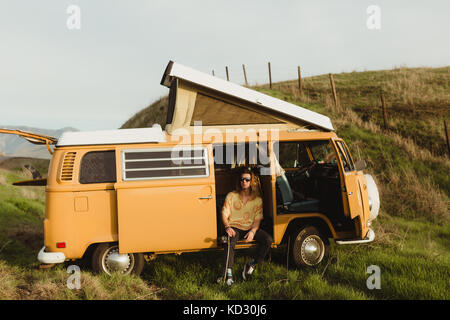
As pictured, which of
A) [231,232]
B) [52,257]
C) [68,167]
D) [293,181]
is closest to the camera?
[52,257]

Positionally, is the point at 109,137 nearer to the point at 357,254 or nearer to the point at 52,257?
the point at 52,257

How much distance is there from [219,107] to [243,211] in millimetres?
1715

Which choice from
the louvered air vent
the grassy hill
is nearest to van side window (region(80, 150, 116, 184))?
the louvered air vent

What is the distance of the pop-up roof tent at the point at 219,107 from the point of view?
543cm

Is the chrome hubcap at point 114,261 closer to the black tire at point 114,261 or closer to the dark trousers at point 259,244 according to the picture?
the black tire at point 114,261

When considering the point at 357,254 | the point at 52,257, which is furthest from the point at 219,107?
the point at 357,254

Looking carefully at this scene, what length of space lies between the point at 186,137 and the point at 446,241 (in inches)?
239

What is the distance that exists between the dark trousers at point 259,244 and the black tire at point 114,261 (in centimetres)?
134

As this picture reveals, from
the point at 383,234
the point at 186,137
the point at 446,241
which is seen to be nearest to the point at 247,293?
the point at 186,137

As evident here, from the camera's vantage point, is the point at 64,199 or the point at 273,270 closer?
the point at 64,199

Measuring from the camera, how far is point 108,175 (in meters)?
5.36

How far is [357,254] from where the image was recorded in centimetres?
639

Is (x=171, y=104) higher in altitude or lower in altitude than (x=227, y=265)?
higher
